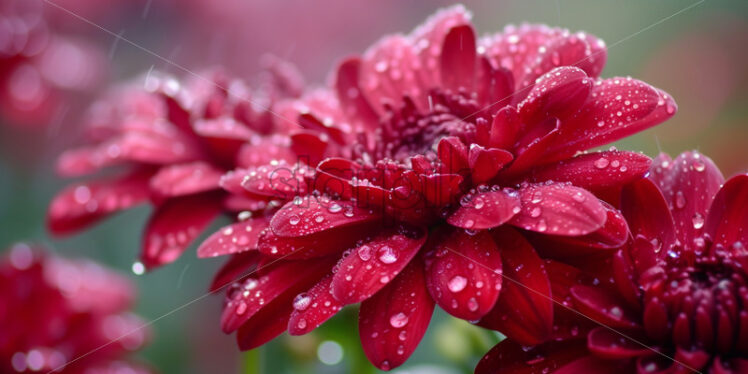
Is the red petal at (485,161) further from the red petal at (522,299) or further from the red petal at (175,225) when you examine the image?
the red petal at (175,225)

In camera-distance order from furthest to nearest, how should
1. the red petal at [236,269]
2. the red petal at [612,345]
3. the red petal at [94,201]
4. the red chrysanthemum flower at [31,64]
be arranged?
the red chrysanthemum flower at [31,64] < the red petal at [94,201] < the red petal at [236,269] < the red petal at [612,345]

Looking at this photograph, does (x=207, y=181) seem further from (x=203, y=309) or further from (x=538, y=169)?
(x=203, y=309)

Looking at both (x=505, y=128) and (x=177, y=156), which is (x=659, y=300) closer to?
(x=505, y=128)

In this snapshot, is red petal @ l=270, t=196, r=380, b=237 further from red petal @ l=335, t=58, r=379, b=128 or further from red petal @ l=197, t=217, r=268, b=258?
red petal @ l=335, t=58, r=379, b=128

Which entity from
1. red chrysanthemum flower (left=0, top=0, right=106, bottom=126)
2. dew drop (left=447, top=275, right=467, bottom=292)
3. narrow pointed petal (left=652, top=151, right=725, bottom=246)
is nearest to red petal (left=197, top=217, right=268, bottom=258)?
dew drop (left=447, top=275, right=467, bottom=292)

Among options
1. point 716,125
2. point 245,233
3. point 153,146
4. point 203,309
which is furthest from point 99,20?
point 716,125

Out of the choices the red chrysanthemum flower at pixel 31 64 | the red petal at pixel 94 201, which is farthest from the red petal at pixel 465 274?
the red chrysanthemum flower at pixel 31 64
